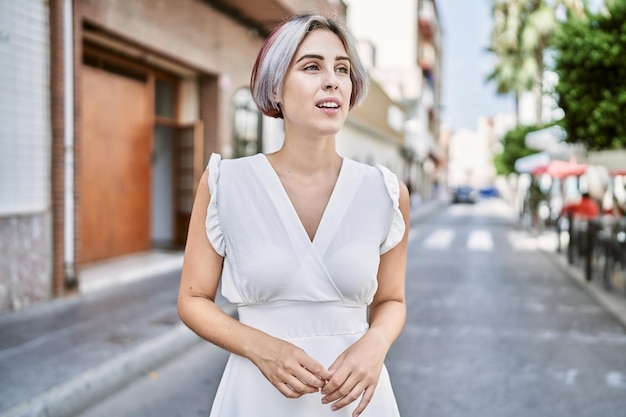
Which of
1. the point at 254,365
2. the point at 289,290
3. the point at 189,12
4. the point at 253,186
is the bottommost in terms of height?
the point at 254,365

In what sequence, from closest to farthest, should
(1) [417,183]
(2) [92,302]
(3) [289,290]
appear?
(3) [289,290], (2) [92,302], (1) [417,183]

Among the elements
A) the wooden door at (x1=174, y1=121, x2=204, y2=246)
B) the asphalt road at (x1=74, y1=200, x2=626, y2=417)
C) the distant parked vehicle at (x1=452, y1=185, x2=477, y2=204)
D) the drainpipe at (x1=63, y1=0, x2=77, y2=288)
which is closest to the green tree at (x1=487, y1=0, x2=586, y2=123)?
the wooden door at (x1=174, y1=121, x2=204, y2=246)

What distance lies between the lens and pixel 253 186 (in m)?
1.49

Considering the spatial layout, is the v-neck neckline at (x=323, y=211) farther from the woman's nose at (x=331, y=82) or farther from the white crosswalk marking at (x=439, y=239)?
the white crosswalk marking at (x=439, y=239)

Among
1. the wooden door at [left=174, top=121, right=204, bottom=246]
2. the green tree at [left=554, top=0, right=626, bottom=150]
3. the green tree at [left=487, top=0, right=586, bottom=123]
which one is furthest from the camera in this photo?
the green tree at [left=487, top=0, right=586, bottom=123]

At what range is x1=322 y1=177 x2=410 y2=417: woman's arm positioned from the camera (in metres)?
1.34

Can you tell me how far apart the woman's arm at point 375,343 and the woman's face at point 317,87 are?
28cm

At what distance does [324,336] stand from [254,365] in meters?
0.17

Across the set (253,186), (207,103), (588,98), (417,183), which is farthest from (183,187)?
(417,183)

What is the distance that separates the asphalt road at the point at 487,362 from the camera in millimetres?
4539

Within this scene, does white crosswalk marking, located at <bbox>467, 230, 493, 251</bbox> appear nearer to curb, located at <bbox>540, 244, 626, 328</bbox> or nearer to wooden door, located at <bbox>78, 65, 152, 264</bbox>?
curb, located at <bbox>540, 244, 626, 328</bbox>

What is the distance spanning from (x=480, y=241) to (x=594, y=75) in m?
8.81

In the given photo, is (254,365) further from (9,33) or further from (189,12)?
(189,12)

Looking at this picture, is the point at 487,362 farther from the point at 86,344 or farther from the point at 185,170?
the point at 185,170
